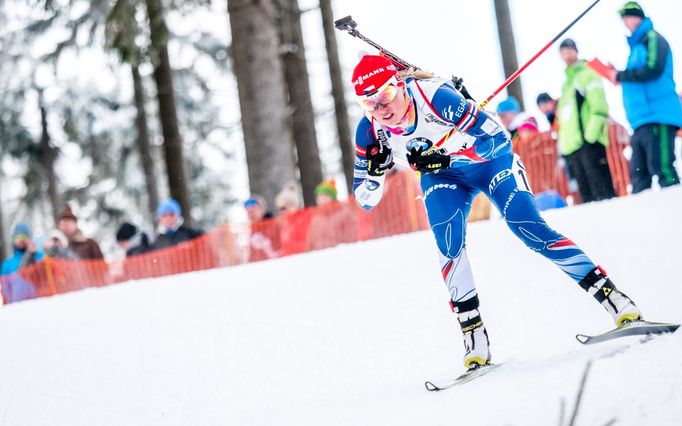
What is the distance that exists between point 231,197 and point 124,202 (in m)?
3.55

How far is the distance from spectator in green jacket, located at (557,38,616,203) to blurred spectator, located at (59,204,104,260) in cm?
578

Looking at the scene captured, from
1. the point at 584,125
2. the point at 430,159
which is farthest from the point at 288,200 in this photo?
the point at 430,159

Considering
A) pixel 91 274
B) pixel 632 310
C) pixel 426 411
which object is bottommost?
pixel 426 411

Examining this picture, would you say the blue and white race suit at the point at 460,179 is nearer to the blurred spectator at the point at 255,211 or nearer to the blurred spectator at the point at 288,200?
the blurred spectator at the point at 288,200

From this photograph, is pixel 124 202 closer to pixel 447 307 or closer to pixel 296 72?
pixel 296 72

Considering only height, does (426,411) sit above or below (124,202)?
below

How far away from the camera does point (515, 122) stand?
28.6ft

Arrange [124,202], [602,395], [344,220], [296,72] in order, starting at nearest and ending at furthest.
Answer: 1. [602,395]
2. [344,220]
3. [296,72]
4. [124,202]

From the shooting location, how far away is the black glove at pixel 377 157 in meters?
4.77

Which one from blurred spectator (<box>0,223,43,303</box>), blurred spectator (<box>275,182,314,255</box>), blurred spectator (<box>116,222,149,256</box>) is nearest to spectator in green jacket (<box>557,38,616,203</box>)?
blurred spectator (<box>275,182,314,255</box>)

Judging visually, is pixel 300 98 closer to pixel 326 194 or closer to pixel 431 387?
pixel 326 194

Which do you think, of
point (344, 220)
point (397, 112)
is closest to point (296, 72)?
point (344, 220)

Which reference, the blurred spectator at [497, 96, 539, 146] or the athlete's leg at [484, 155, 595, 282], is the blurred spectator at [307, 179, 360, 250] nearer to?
the blurred spectator at [497, 96, 539, 146]

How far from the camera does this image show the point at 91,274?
1059cm
